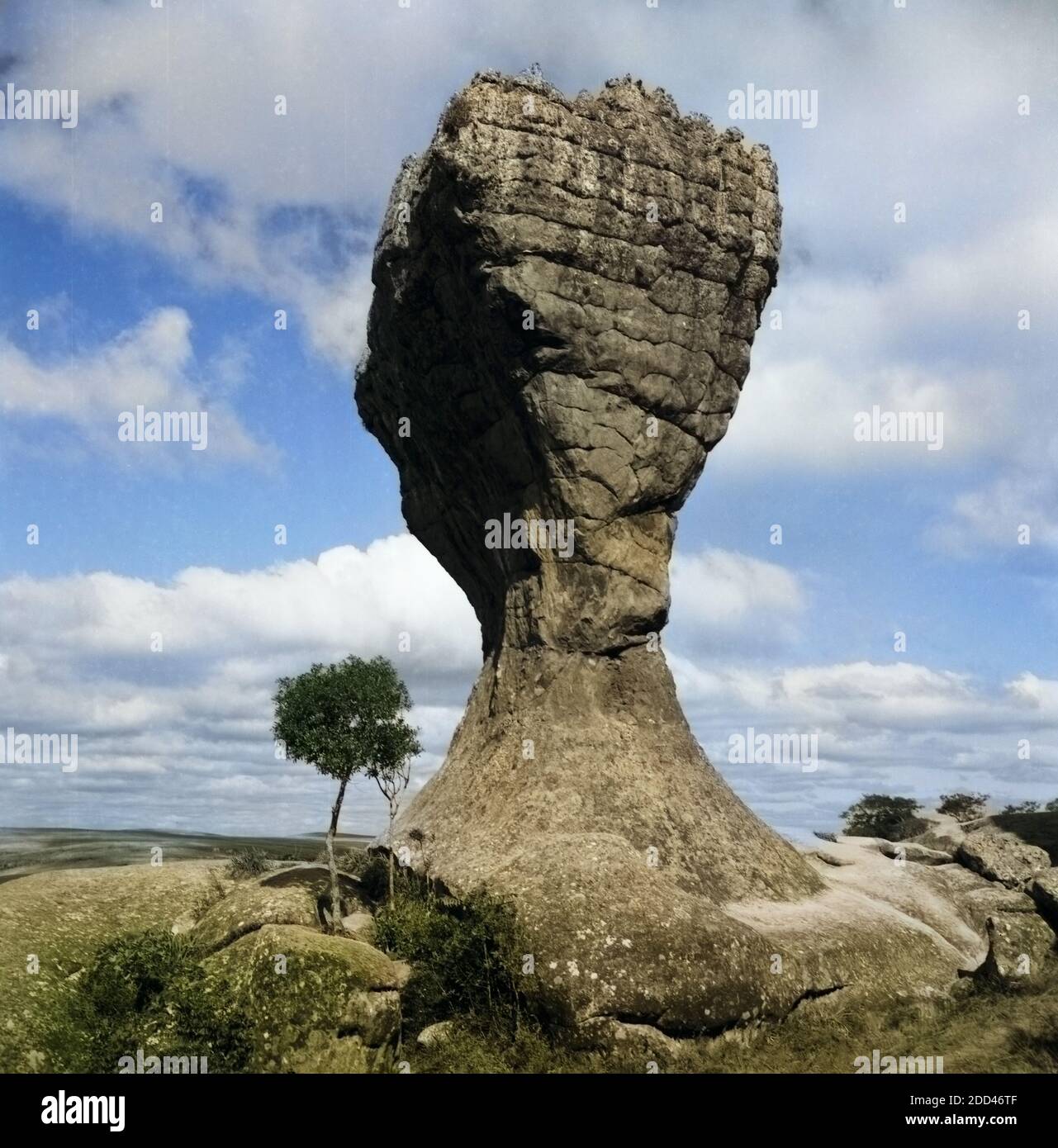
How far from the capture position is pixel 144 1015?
67.8ft

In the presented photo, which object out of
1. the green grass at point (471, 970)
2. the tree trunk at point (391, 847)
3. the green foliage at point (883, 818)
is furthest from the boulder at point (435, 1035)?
the green foliage at point (883, 818)

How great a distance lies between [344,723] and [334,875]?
21.9 feet

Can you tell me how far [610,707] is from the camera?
35.3 m

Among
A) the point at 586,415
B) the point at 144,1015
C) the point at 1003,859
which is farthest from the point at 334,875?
the point at 1003,859

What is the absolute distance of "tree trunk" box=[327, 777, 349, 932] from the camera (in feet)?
103

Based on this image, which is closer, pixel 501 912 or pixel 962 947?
pixel 501 912

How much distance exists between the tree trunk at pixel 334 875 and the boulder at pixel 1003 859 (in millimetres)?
26893

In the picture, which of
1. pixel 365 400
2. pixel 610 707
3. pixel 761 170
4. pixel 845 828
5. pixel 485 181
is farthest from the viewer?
pixel 845 828

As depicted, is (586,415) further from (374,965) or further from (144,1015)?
(144,1015)
